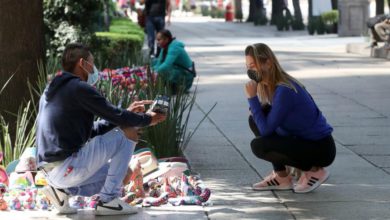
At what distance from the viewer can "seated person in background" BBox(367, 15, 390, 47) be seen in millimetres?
19859

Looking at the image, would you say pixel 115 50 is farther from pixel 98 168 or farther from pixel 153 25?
pixel 98 168

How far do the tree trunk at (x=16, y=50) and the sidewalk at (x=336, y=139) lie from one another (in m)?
1.60

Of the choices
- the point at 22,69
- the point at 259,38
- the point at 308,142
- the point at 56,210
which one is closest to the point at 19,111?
the point at 22,69

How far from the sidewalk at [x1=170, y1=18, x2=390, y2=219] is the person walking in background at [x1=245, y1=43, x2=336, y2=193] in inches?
9.3

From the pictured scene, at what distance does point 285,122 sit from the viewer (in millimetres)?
7434

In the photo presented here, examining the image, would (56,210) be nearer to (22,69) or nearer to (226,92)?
(22,69)

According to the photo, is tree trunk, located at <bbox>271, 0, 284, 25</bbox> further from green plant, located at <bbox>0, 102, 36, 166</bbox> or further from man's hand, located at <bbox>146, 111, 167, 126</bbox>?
man's hand, located at <bbox>146, 111, 167, 126</bbox>

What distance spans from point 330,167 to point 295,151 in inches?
53.3

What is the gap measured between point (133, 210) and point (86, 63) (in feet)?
3.41

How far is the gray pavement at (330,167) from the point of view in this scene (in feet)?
22.8

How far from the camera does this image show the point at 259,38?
32.5m

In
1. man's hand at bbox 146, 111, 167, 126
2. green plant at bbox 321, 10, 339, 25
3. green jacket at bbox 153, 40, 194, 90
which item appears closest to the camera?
man's hand at bbox 146, 111, 167, 126

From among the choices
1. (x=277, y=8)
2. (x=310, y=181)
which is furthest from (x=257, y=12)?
(x=310, y=181)

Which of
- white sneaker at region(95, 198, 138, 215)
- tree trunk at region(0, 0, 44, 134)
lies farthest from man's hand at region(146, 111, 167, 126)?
tree trunk at region(0, 0, 44, 134)
